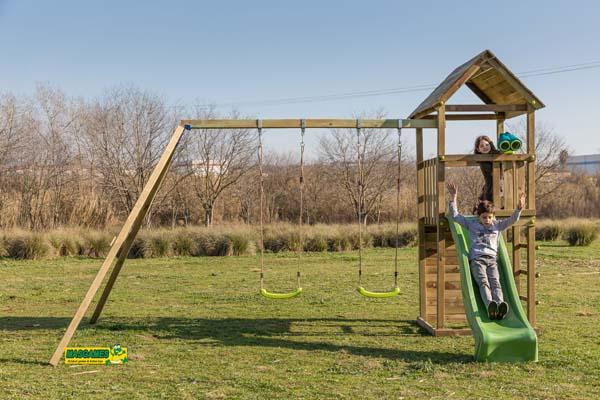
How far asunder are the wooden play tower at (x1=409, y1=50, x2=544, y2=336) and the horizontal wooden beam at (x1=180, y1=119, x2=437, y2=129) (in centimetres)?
37

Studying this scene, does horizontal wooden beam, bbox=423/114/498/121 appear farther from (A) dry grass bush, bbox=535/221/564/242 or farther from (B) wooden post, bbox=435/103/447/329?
(A) dry grass bush, bbox=535/221/564/242

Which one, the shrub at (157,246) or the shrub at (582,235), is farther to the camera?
the shrub at (582,235)

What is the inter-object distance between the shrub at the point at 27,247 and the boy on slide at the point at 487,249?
15.4 m

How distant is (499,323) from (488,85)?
12.0ft

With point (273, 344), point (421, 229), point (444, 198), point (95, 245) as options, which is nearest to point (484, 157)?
point (444, 198)

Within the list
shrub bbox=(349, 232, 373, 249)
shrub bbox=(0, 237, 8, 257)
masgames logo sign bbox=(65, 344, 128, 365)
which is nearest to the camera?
masgames logo sign bbox=(65, 344, 128, 365)

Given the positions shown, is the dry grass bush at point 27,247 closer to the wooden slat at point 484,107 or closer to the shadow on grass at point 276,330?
the shadow on grass at point 276,330

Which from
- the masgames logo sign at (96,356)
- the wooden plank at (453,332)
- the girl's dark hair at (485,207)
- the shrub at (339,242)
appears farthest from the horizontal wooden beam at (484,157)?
the shrub at (339,242)

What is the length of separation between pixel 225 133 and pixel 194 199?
332 cm

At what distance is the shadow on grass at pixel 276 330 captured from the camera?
25.8ft

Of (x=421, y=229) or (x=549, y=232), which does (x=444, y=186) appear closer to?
(x=421, y=229)

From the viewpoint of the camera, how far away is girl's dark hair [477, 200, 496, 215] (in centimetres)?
811

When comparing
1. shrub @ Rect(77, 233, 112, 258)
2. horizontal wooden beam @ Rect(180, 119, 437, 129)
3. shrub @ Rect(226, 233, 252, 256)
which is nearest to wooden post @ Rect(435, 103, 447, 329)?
horizontal wooden beam @ Rect(180, 119, 437, 129)

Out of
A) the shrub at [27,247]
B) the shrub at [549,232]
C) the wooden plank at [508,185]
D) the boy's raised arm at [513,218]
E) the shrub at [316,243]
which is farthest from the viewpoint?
the shrub at [549,232]
